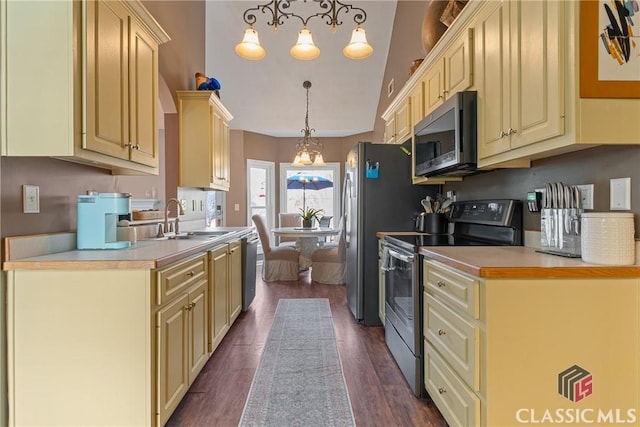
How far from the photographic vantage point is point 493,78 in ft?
5.74

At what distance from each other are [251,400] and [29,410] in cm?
103

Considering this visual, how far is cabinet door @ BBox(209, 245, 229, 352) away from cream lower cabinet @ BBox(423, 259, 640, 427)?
5.72ft

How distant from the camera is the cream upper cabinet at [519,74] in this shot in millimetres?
1329

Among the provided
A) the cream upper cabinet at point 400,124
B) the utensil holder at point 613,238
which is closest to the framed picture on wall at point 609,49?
the utensil holder at point 613,238

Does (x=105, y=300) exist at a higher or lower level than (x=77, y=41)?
lower

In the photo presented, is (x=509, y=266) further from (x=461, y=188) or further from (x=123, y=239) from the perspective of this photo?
(x=123, y=239)

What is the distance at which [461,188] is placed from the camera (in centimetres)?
282

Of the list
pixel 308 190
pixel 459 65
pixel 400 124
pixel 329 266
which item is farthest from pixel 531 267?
pixel 308 190

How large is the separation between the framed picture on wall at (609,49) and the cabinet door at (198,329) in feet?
6.98

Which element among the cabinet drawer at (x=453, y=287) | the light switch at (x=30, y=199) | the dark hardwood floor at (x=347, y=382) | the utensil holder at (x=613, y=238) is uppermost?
the light switch at (x=30, y=199)

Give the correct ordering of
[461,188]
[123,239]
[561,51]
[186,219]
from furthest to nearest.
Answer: [186,219]
[461,188]
[123,239]
[561,51]

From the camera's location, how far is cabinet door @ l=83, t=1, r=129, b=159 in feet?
5.12

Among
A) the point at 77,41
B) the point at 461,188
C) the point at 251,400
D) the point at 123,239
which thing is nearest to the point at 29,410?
the point at 123,239

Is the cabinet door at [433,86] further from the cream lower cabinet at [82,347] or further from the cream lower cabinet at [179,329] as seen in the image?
the cream lower cabinet at [82,347]
